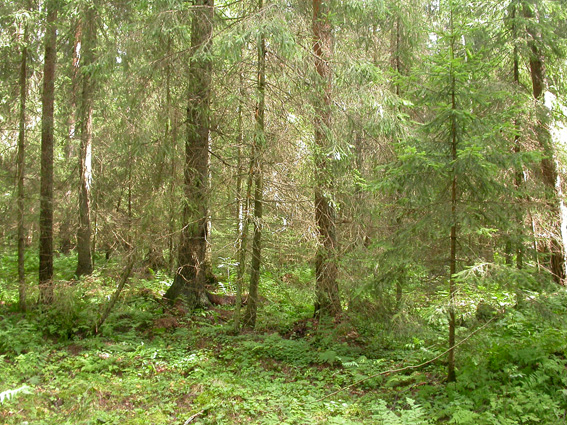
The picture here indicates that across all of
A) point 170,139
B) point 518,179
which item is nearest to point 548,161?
point 518,179

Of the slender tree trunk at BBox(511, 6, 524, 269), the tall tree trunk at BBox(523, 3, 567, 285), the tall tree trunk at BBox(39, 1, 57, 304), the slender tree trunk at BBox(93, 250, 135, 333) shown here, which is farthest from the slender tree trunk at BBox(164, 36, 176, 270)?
the tall tree trunk at BBox(523, 3, 567, 285)

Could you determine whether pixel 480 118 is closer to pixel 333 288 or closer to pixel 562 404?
pixel 562 404

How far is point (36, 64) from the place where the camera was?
10680 mm

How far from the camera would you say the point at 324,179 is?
7.82 metres

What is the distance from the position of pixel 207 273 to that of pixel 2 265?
8549 millimetres

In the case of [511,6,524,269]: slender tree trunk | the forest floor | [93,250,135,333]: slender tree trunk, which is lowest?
the forest floor

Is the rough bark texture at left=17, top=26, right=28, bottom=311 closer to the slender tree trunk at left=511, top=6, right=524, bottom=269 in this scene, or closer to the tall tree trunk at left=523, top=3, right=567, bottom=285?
the slender tree trunk at left=511, top=6, right=524, bottom=269

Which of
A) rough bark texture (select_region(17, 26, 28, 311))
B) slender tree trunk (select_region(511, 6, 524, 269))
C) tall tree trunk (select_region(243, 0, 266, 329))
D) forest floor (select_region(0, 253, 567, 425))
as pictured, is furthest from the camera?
rough bark texture (select_region(17, 26, 28, 311))

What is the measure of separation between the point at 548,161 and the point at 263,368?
272 inches

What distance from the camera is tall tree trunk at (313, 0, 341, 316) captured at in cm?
759

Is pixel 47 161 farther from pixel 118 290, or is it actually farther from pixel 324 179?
pixel 324 179

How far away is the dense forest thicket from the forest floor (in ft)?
0.12

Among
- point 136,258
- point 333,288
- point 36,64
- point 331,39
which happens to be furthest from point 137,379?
point 36,64

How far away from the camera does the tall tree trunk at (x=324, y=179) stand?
759 cm
